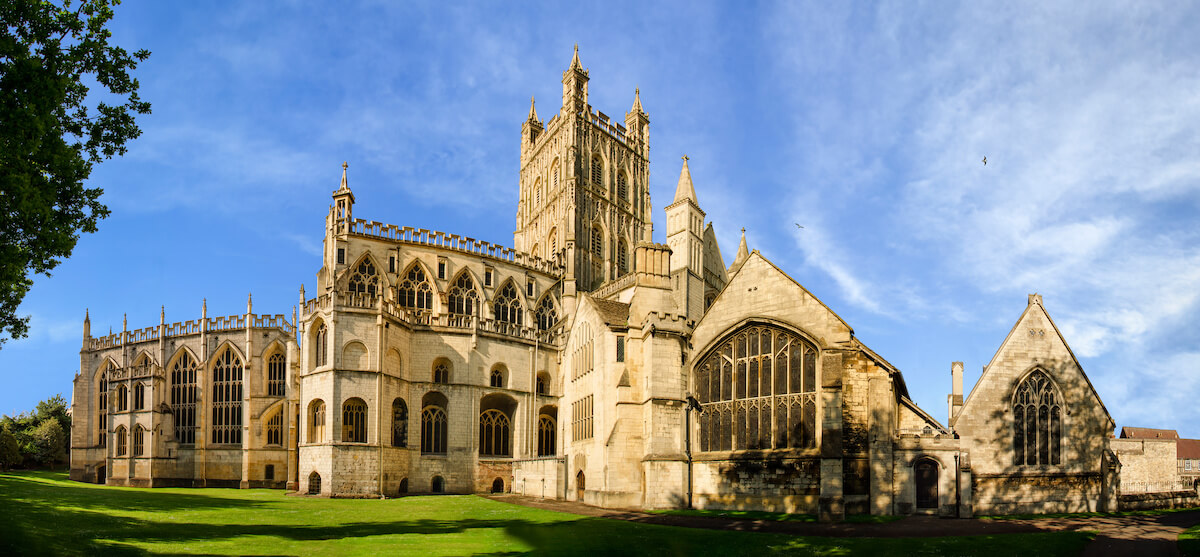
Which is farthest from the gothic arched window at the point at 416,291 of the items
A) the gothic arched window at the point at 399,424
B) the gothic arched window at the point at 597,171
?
the gothic arched window at the point at 597,171

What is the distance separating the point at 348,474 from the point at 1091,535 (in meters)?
33.1

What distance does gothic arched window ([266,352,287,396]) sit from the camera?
56469 mm

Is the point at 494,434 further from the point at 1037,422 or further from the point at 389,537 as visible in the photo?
the point at 1037,422

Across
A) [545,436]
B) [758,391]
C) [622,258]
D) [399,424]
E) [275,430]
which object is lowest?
[545,436]

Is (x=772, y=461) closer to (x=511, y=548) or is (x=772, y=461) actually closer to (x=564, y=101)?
(x=511, y=548)

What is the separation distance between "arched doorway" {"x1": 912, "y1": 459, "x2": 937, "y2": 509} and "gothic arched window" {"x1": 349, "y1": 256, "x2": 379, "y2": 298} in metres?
36.2

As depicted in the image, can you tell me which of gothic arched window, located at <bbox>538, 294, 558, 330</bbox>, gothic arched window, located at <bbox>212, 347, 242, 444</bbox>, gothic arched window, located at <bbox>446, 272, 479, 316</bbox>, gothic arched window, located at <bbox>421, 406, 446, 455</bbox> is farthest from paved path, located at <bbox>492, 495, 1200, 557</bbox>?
gothic arched window, located at <bbox>212, 347, 242, 444</bbox>

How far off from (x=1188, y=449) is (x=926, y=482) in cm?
6735

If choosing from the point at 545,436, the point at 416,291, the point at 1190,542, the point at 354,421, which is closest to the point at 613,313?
the point at 354,421

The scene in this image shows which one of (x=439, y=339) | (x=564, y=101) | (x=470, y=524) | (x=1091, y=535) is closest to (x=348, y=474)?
(x=439, y=339)

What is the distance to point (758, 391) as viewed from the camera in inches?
1228

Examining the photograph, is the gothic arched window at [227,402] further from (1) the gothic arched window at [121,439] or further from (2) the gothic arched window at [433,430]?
(2) the gothic arched window at [433,430]

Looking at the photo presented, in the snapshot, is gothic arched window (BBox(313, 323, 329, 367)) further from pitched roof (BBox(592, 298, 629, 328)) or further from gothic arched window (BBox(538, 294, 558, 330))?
gothic arched window (BBox(538, 294, 558, 330))

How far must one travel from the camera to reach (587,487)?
1414 inches
